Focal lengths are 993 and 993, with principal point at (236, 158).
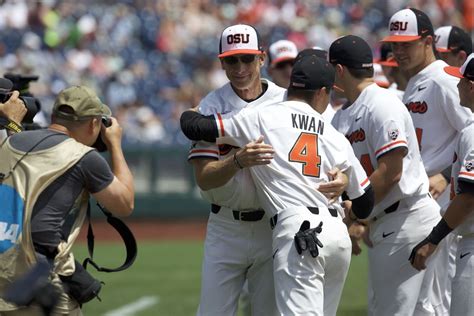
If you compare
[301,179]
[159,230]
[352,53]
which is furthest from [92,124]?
[159,230]

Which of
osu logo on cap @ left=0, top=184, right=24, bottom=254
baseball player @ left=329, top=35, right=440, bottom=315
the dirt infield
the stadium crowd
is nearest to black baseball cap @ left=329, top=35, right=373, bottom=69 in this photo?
baseball player @ left=329, top=35, right=440, bottom=315

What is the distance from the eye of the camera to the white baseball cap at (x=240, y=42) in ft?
21.0

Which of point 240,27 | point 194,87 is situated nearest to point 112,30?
point 194,87

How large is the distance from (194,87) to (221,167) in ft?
48.8

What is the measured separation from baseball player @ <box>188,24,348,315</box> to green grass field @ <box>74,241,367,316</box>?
4.03m

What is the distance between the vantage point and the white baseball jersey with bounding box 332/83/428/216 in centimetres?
657

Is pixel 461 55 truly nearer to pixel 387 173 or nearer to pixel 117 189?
pixel 387 173

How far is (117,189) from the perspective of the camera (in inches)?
206

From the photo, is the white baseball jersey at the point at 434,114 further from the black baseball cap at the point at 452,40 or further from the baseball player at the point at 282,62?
the baseball player at the point at 282,62

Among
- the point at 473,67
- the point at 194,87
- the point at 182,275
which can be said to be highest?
the point at 473,67

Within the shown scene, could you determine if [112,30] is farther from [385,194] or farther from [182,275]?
[385,194]

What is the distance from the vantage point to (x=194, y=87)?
816 inches

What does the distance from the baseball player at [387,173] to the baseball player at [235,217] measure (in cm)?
61

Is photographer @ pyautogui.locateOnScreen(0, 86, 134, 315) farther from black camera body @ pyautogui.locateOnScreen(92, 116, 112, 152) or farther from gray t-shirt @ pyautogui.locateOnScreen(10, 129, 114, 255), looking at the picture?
black camera body @ pyautogui.locateOnScreen(92, 116, 112, 152)
